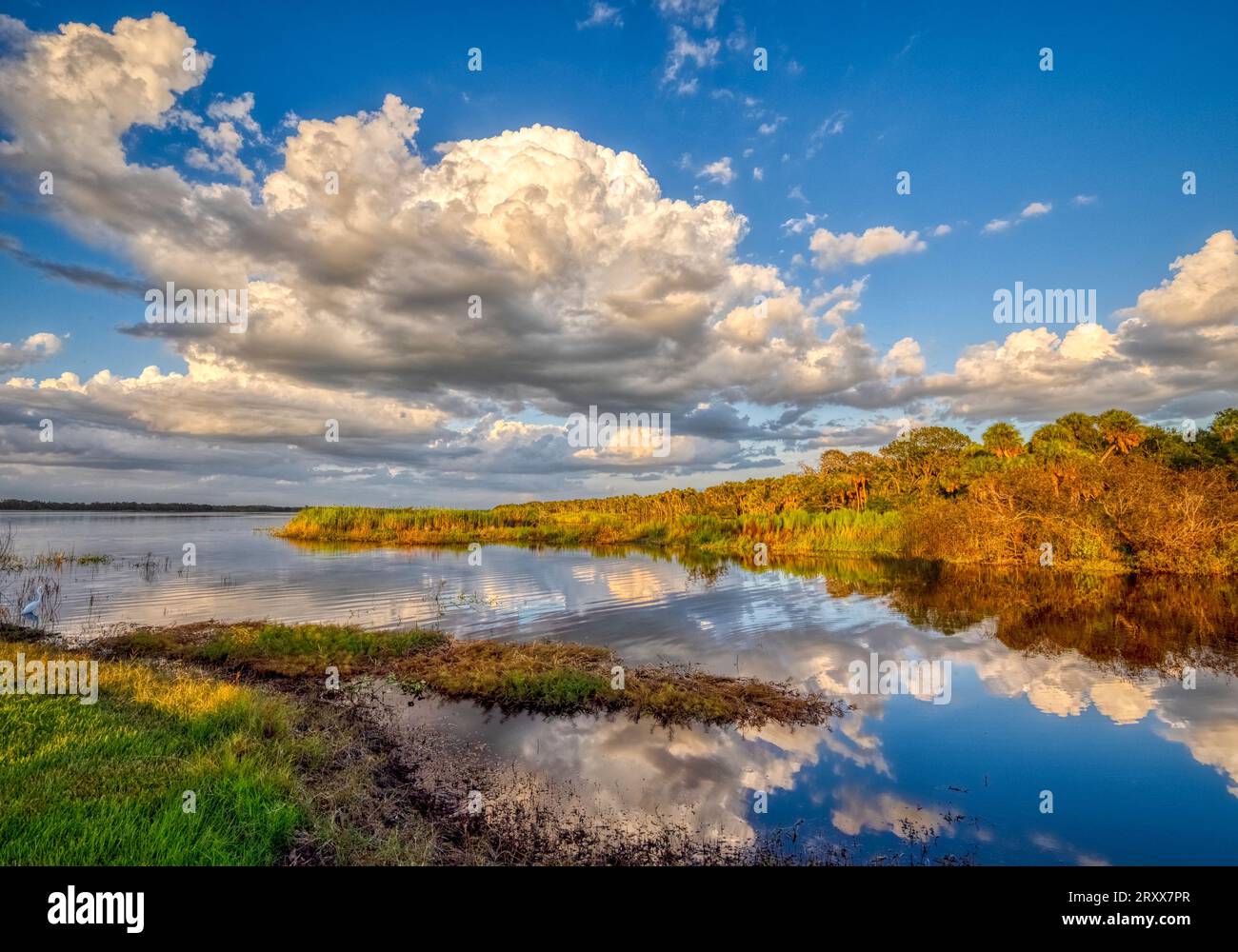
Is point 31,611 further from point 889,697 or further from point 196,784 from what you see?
point 889,697

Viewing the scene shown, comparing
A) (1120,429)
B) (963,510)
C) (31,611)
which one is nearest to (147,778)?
(31,611)

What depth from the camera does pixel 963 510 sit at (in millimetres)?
39062

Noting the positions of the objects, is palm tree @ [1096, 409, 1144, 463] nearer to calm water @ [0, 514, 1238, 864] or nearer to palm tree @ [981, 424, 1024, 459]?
palm tree @ [981, 424, 1024, 459]

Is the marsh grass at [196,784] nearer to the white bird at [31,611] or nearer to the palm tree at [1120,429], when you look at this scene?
the white bird at [31,611]

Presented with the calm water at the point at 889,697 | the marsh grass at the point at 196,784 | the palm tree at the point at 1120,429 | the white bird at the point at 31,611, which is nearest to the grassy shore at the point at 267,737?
the marsh grass at the point at 196,784

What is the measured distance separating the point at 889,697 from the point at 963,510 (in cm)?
3149

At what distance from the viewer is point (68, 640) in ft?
53.9

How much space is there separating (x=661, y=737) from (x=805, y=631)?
35.3ft

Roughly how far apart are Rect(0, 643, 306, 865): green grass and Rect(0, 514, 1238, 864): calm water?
342 cm

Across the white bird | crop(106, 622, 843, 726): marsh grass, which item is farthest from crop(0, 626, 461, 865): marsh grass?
the white bird

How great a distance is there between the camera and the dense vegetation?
3003 cm

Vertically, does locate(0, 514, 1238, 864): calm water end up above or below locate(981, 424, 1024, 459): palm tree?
below

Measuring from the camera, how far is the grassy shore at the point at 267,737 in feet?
19.2

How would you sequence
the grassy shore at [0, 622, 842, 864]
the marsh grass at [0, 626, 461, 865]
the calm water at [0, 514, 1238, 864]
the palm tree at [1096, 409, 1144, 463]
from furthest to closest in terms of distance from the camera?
the palm tree at [1096, 409, 1144, 463] < the calm water at [0, 514, 1238, 864] < the grassy shore at [0, 622, 842, 864] < the marsh grass at [0, 626, 461, 865]
